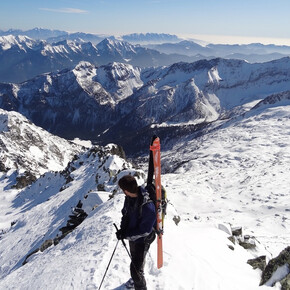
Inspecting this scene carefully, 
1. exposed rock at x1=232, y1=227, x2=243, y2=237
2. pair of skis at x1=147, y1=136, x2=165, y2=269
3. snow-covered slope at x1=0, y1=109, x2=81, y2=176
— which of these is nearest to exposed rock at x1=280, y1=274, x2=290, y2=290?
pair of skis at x1=147, y1=136, x2=165, y2=269

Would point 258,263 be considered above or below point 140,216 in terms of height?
below

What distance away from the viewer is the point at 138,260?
918cm

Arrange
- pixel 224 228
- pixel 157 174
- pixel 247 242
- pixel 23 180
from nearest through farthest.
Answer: pixel 157 174
pixel 247 242
pixel 224 228
pixel 23 180

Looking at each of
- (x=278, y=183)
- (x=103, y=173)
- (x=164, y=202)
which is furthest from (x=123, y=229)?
(x=278, y=183)

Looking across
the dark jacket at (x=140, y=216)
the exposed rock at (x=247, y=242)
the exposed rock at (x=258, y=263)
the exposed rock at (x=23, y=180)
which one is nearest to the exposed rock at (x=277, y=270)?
the exposed rock at (x=258, y=263)

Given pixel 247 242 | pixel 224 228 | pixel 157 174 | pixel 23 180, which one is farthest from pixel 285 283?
pixel 23 180

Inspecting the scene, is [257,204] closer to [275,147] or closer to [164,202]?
[164,202]

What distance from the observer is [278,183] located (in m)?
48.7

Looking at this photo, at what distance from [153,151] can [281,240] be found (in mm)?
20782

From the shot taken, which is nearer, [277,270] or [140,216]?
[140,216]

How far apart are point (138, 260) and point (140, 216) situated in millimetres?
1899

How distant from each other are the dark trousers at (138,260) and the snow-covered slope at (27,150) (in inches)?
5105

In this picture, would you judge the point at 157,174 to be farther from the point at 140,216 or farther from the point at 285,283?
the point at 285,283

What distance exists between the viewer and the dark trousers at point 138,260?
9.01 meters
